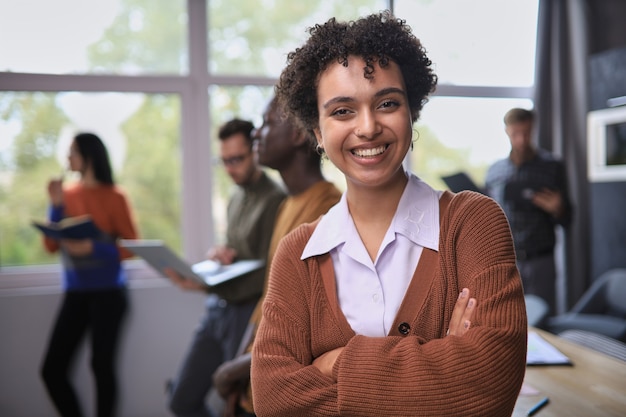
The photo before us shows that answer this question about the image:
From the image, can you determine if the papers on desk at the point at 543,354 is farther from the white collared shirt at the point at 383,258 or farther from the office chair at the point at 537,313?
the office chair at the point at 537,313

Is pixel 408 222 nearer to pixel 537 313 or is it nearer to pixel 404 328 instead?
pixel 404 328

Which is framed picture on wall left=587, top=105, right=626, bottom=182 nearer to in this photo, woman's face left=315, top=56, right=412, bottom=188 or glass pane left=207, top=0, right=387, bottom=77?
glass pane left=207, top=0, right=387, bottom=77

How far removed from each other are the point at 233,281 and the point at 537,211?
2.25m

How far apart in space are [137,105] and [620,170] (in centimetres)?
321

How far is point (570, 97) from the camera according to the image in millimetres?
4457

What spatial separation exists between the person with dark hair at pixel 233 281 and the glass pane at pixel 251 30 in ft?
4.93

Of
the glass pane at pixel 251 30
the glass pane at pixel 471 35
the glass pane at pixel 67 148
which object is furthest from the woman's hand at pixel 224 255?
the glass pane at pixel 251 30

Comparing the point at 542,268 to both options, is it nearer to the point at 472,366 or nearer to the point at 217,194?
the point at 217,194

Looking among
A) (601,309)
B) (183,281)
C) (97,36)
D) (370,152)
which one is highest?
(97,36)

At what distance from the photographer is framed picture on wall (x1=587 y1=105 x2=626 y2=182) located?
12.1 feet

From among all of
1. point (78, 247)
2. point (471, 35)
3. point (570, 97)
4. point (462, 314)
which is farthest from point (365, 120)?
point (570, 97)

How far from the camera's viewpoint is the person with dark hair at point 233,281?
223 centimetres

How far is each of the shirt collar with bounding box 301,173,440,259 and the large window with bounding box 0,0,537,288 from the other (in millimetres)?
1972

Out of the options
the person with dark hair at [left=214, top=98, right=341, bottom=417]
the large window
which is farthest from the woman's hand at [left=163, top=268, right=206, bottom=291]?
the large window
